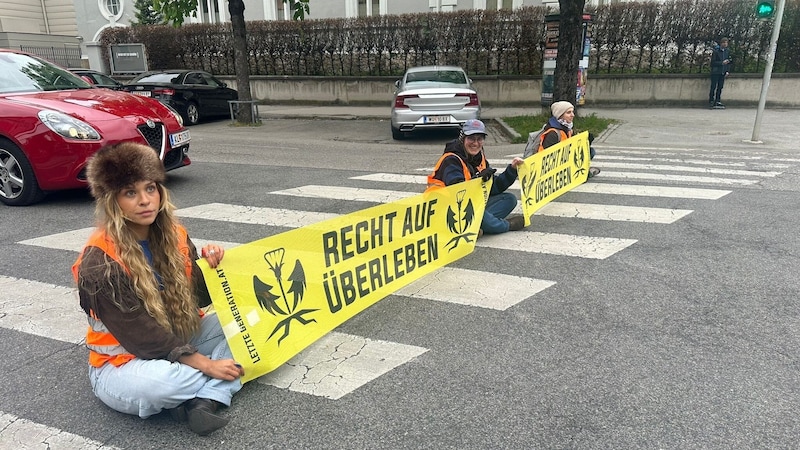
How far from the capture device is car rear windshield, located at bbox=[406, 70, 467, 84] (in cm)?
1296

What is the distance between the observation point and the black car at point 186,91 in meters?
15.5

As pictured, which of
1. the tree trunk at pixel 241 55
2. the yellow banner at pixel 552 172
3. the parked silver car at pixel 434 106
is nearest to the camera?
the yellow banner at pixel 552 172

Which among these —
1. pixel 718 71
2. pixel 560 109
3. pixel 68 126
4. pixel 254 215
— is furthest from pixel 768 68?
pixel 68 126

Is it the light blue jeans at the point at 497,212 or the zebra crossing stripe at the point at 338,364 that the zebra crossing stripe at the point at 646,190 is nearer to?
the light blue jeans at the point at 497,212

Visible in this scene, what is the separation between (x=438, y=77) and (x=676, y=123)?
21.8 feet

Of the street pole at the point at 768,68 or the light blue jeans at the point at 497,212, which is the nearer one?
the light blue jeans at the point at 497,212

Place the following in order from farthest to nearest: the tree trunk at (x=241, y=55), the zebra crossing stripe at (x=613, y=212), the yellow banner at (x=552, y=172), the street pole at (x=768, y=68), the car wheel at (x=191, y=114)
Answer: the car wheel at (x=191, y=114)
the tree trunk at (x=241, y=55)
the street pole at (x=768, y=68)
the zebra crossing stripe at (x=613, y=212)
the yellow banner at (x=552, y=172)

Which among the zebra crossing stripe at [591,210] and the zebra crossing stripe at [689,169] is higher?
the zebra crossing stripe at [591,210]

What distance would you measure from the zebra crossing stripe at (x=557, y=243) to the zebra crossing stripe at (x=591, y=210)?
832 mm

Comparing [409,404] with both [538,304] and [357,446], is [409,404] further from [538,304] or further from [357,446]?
[538,304]

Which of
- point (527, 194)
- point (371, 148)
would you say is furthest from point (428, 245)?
point (371, 148)

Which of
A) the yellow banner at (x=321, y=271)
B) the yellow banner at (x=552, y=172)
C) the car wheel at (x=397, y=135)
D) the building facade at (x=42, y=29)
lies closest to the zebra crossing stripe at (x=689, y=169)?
the yellow banner at (x=552, y=172)

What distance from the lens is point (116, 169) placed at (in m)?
2.46

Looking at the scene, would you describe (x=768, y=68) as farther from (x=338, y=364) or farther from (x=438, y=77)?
(x=338, y=364)
